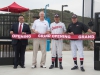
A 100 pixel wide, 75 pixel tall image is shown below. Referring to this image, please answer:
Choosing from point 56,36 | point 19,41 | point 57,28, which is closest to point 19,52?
point 19,41

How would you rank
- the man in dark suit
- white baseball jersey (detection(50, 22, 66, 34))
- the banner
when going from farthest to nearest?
the man in dark suit → white baseball jersey (detection(50, 22, 66, 34)) → the banner

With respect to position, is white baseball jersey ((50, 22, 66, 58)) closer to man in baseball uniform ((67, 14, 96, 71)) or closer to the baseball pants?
man in baseball uniform ((67, 14, 96, 71))

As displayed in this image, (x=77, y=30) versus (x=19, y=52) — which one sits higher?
(x=77, y=30)

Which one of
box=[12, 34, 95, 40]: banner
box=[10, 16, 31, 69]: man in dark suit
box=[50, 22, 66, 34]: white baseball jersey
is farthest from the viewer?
box=[10, 16, 31, 69]: man in dark suit

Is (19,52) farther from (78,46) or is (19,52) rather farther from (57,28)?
(78,46)

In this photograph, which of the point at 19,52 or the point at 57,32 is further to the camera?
the point at 19,52

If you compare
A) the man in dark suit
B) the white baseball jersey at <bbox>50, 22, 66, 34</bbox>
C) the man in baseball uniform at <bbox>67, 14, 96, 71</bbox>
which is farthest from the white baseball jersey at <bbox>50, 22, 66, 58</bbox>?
the man in dark suit

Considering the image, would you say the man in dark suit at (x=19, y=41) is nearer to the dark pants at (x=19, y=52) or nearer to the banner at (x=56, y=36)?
the dark pants at (x=19, y=52)

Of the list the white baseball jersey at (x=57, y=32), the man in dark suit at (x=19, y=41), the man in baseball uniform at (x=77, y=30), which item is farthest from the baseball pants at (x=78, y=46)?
the man in dark suit at (x=19, y=41)

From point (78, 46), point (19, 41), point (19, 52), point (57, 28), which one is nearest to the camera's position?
point (78, 46)

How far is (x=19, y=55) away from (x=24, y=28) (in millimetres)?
993

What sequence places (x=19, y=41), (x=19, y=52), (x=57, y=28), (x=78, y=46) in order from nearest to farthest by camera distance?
(x=78, y=46) → (x=57, y=28) → (x=19, y=41) → (x=19, y=52)

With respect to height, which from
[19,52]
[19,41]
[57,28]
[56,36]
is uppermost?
[57,28]

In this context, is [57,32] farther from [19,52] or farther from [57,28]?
[19,52]
